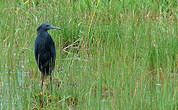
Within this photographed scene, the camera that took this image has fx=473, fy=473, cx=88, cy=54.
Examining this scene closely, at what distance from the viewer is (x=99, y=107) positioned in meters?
3.55

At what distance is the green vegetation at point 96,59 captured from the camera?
3744 millimetres

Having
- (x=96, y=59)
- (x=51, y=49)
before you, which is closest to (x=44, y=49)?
(x=51, y=49)

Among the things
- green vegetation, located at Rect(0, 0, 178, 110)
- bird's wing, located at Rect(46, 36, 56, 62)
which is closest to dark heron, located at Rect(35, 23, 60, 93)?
bird's wing, located at Rect(46, 36, 56, 62)

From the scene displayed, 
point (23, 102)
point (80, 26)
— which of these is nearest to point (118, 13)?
point (80, 26)

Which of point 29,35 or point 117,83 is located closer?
point 117,83

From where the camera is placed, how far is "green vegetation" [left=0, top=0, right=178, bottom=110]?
12.3ft

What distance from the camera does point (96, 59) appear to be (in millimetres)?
4641

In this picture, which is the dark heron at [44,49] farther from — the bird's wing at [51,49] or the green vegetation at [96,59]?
the green vegetation at [96,59]

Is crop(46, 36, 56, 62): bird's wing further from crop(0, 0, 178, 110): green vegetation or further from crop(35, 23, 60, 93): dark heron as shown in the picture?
crop(0, 0, 178, 110): green vegetation

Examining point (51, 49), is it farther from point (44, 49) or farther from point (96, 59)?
point (96, 59)

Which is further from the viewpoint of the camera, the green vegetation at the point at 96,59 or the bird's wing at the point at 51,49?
the bird's wing at the point at 51,49

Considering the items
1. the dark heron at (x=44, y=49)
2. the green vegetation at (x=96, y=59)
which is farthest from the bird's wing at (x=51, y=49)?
the green vegetation at (x=96, y=59)

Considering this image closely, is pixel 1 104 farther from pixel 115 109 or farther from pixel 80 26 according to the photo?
pixel 80 26

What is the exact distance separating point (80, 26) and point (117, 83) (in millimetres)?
2389
